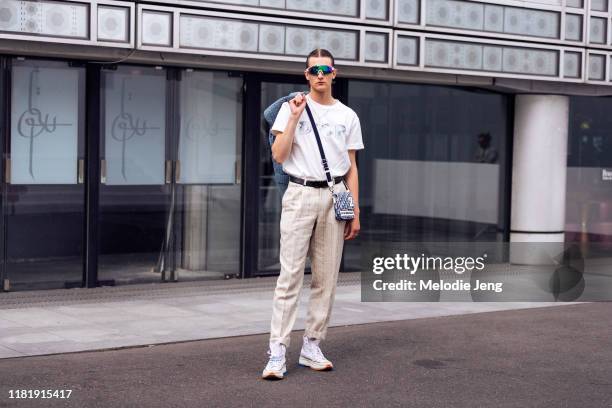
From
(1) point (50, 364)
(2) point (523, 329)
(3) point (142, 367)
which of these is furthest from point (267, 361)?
(2) point (523, 329)

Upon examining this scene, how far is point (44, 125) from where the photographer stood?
11.2 m

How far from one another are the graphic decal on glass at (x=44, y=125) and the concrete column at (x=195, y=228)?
150 centimetres

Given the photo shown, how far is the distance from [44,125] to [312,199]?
16.2ft

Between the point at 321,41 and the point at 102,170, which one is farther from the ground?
the point at 321,41

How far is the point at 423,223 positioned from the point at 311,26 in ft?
11.4

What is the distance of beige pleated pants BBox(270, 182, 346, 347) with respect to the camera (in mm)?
7117

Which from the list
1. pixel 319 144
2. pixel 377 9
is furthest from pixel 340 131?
pixel 377 9

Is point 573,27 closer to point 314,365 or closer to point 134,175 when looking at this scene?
point 134,175

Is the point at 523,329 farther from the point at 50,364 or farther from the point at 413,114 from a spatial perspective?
the point at 413,114

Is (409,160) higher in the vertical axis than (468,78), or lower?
lower

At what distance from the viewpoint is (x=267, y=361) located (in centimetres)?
775

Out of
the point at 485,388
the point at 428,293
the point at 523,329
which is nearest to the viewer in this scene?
the point at 485,388

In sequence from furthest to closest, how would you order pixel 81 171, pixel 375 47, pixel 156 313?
pixel 375 47 → pixel 81 171 → pixel 156 313

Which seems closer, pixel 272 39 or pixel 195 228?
pixel 272 39
